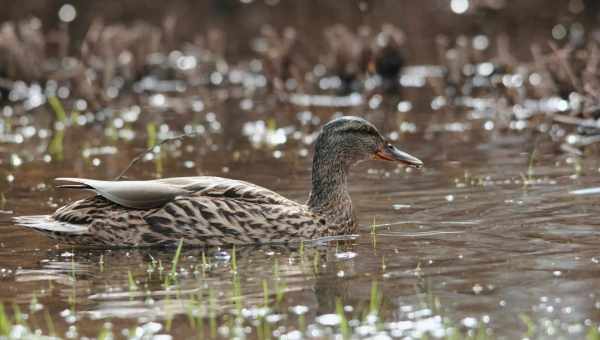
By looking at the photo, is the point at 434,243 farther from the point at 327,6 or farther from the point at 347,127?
the point at 327,6

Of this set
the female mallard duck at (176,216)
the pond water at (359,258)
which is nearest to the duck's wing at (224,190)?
the female mallard duck at (176,216)

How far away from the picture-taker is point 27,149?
40.9 feet

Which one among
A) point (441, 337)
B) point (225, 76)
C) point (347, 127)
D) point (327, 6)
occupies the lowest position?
point (441, 337)

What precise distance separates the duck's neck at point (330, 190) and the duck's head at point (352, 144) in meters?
0.01

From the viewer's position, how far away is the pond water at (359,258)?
19.4ft

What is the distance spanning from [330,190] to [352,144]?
1.33ft

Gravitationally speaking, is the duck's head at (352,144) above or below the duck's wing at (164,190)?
above

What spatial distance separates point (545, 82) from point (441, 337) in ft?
27.6

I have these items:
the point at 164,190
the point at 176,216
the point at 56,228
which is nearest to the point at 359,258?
the point at 176,216

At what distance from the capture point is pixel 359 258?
24.3ft

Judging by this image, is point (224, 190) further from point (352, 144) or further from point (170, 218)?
point (352, 144)

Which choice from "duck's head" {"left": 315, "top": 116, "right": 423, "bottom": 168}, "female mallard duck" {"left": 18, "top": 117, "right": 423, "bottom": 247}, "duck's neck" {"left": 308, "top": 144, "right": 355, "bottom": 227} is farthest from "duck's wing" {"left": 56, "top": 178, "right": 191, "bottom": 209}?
"duck's head" {"left": 315, "top": 116, "right": 423, "bottom": 168}

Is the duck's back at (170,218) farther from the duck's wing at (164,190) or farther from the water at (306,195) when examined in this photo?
the water at (306,195)

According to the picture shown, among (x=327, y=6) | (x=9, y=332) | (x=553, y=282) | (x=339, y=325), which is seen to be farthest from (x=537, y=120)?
(x=327, y=6)
